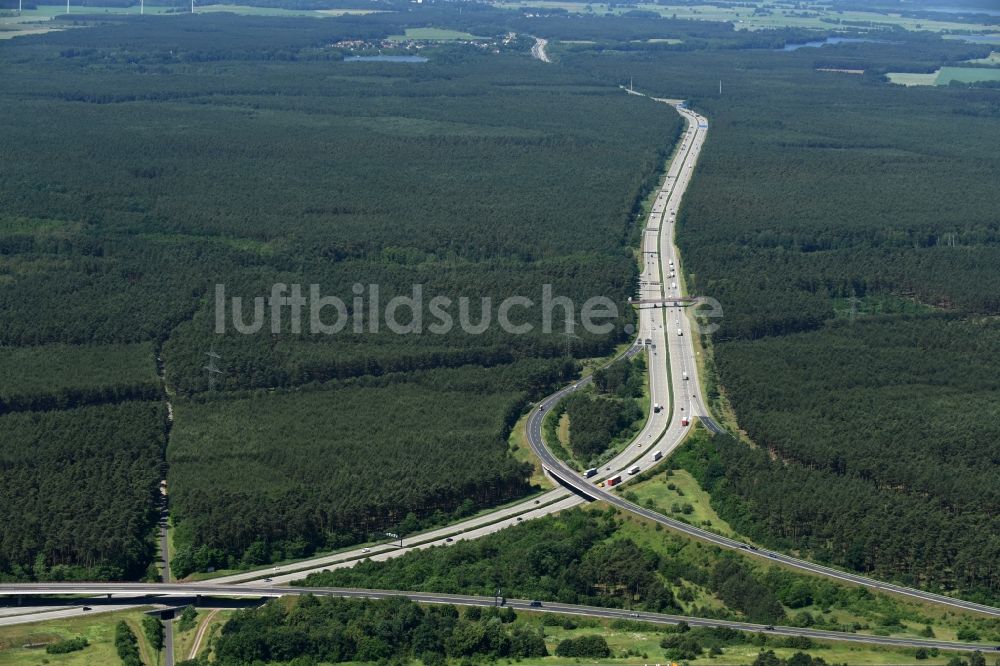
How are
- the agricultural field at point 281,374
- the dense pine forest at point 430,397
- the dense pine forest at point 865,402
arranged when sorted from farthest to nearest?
the agricultural field at point 281,374, the dense pine forest at point 430,397, the dense pine forest at point 865,402

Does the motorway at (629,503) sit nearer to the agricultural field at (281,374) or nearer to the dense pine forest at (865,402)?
the agricultural field at (281,374)

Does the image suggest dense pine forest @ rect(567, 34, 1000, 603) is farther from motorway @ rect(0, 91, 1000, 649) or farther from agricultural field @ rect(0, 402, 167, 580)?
agricultural field @ rect(0, 402, 167, 580)

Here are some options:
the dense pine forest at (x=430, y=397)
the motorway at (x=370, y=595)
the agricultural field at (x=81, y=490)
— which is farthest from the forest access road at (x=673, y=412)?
the agricultural field at (x=81, y=490)

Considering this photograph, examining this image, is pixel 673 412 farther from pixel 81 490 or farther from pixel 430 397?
pixel 81 490

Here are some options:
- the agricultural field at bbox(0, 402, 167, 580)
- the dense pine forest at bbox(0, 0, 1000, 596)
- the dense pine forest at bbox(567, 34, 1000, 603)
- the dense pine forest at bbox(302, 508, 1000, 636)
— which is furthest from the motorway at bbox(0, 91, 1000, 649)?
the agricultural field at bbox(0, 402, 167, 580)

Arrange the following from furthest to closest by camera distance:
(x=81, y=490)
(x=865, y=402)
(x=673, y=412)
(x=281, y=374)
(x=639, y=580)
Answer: (x=281, y=374) < (x=673, y=412) < (x=865, y=402) < (x=81, y=490) < (x=639, y=580)

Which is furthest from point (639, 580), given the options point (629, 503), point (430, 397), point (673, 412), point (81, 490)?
point (81, 490)

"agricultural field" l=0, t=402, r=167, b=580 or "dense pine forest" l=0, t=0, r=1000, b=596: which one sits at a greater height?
"dense pine forest" l=0, t=0, r=1000, b=596

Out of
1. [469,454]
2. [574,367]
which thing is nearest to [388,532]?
[469,454]

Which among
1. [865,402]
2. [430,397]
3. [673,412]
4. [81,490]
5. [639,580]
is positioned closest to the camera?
[639,580]

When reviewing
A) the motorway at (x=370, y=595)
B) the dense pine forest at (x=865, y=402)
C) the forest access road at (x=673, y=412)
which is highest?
the dense pine forest at (x=865, y=402)

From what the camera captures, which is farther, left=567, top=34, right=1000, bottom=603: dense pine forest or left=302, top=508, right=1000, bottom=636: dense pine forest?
left=567, top=34, right=1000, bottom=603: dense pine forest

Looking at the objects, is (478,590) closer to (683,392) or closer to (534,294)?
(683,392)
